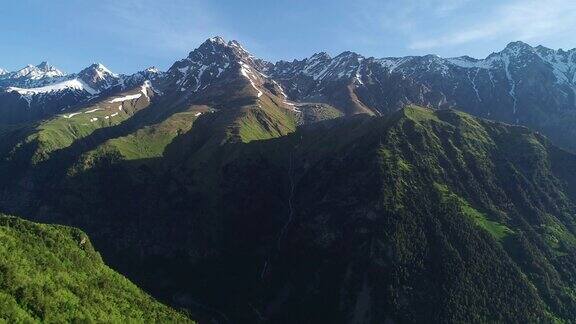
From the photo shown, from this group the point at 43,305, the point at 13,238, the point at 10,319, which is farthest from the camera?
the point at 13,238

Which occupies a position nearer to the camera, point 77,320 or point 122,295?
point 77,320

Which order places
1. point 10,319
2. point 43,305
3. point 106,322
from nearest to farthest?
point 10,319 < point 43,305 < point 106,322

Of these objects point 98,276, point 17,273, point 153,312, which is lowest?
point 153,312

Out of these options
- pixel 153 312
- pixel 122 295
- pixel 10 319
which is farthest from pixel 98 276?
pixel 10 319

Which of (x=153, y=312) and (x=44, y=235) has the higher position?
(x=44, y=235)

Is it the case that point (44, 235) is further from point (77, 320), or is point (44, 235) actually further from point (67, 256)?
point (77, 320)

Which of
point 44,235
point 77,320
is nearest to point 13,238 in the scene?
point 44,235

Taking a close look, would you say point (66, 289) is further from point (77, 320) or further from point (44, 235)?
point (44, 235)
